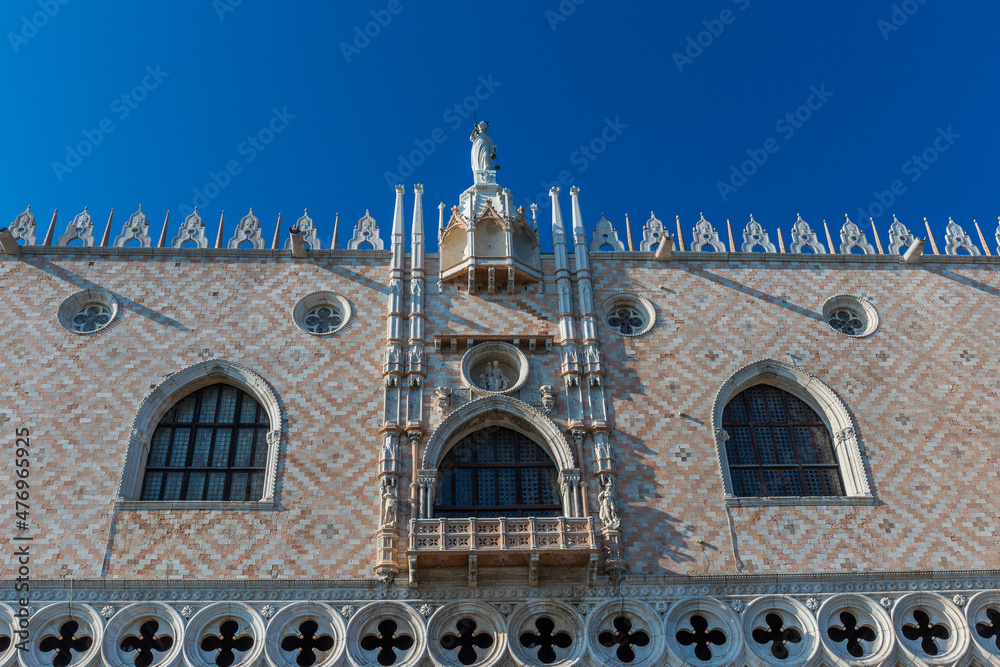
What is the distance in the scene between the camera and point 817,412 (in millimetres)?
21984

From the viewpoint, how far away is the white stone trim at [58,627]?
57.9 ft

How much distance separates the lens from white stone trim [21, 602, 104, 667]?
17641 millimetres

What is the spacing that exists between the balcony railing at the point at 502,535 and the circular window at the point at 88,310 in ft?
32.1

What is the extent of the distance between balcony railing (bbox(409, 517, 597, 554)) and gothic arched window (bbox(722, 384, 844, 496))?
4385 mm

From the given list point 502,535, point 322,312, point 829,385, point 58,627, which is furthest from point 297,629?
point 829,385

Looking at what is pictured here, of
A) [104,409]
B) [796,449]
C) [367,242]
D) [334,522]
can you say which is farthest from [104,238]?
[796,449]

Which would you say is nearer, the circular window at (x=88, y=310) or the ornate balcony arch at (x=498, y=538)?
the ornate balcony arch at (x=498, y=538)

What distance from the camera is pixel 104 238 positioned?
23547 millimetres

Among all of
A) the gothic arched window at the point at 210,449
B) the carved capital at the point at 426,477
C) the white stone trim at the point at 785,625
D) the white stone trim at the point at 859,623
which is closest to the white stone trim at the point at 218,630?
the gothic arched window at the point at 210,449

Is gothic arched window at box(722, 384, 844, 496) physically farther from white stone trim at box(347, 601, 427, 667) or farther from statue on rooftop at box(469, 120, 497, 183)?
statue on rooftop at box(469, 120, 497, 183)

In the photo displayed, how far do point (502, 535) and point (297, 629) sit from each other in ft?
14.9

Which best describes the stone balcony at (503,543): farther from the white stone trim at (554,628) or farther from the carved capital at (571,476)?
the carved capital at (571,476)

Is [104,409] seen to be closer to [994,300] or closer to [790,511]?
[790,511]

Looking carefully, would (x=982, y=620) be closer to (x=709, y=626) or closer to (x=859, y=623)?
(x=859, y=623)
